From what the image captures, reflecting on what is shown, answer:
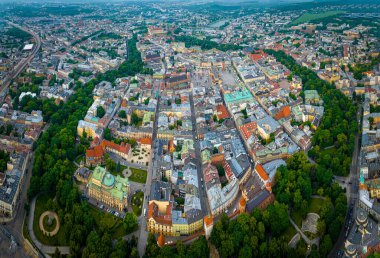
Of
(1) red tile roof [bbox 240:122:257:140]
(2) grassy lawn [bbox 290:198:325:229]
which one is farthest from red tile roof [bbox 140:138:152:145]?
(2) grassy lawn [bbox 290:198:325:229]

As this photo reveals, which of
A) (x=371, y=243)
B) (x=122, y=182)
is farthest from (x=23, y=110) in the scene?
(x=371, y=243)

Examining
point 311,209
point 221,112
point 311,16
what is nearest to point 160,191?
point 311,209

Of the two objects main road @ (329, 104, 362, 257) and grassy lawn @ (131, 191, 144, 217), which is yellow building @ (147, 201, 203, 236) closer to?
grassy lawn @ (131, 191, 144, 217)

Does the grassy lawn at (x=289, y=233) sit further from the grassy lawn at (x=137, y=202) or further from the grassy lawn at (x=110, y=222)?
the grassy lawn at (x=110, y=222)

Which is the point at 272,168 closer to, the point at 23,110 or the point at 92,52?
the point at 23,110

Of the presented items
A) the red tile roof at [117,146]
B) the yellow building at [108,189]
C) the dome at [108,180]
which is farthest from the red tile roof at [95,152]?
the dome at [108,180]
